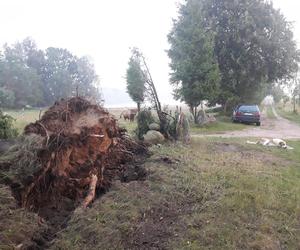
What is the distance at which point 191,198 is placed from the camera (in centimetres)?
676

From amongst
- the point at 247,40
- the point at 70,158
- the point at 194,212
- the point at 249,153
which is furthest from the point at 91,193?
the point at 247,40

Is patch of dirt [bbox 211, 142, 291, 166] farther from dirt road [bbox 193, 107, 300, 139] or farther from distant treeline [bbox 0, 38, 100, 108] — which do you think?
distant treeline [bbox 0, 38, 100, 108]

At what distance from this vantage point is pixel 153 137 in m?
11.8

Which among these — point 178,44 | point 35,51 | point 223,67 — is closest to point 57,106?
point 178,44

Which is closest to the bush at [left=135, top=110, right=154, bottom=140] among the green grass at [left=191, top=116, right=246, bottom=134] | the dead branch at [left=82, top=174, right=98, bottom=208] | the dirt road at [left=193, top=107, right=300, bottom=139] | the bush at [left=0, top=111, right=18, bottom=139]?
the bush at [left=0, top=111, right=18, bottom=139]

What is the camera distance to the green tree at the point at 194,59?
22.2m

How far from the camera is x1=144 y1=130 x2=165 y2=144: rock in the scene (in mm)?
11762

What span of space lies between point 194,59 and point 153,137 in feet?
38.4

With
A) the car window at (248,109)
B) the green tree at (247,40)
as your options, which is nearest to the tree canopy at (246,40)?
the green tree at (247,40)

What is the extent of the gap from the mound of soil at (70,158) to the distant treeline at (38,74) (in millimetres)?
40326

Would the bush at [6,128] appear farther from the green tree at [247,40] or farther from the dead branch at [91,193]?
the green tree at [247,40]

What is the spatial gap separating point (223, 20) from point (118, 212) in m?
25.4

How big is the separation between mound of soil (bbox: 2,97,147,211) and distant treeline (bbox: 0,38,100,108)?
40.3 meters

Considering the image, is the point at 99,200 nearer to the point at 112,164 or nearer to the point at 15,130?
the point at 112,164
